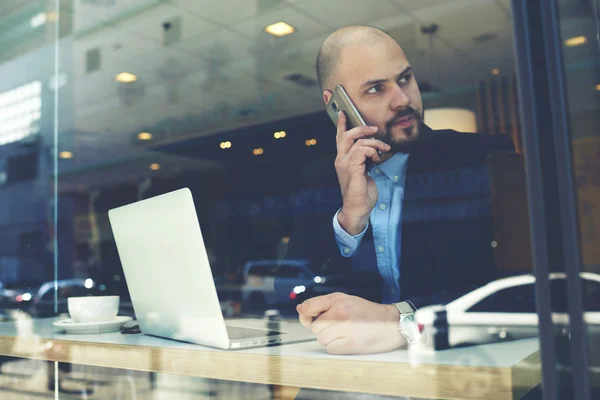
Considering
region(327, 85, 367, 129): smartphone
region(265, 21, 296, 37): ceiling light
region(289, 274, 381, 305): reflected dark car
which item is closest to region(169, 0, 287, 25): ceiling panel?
region(265, 21, 296, 37): ceiling light

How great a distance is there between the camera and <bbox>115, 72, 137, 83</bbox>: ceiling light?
455 cm

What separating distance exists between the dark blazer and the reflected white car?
90mm

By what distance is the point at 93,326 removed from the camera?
1.24 meters

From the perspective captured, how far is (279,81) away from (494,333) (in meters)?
2.64

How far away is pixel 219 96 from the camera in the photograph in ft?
16.3

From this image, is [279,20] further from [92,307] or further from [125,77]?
[92,307]

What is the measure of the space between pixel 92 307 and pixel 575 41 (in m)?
1.19

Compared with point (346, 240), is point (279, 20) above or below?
above

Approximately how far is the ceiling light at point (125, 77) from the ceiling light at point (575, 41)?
4.33 meters

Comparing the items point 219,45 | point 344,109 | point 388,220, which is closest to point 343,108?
point 344,109

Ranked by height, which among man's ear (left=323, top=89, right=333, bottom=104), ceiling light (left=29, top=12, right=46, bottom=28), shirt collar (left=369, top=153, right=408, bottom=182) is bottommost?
shirt collar (left=369, top=153, right=408, bottom=182)

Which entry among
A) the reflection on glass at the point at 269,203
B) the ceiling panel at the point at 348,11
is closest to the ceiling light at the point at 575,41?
the reflection on glass at the point at 269,203

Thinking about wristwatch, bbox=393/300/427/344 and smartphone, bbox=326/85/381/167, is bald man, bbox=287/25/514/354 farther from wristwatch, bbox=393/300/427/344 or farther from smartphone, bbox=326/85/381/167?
wristwatch, bbox=393/300/427/344

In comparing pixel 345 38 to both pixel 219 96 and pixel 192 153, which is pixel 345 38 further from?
pixel 192 153
